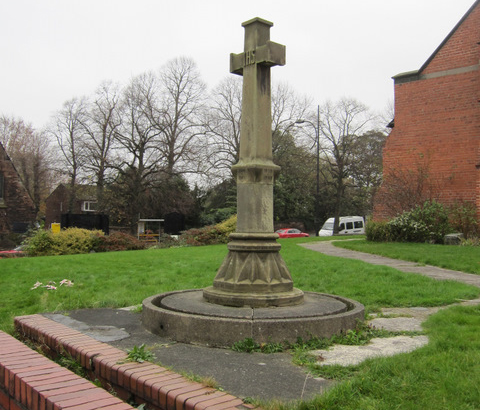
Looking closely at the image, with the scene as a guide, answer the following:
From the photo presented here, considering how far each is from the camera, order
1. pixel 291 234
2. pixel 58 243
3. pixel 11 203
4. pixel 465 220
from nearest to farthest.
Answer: pixel 465 220 < pixel 58 243 < pixel 291 234 < pixel 11 203

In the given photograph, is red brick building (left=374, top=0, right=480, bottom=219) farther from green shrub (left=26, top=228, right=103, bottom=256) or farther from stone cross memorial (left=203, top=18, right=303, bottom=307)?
stone cross memorial (left=203, top=18, right=303, bottom=307)

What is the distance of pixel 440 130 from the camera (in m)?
21.0

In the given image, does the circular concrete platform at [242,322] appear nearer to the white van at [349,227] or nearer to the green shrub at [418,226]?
the green shrub at [418,226]

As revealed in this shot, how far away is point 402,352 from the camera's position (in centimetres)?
424

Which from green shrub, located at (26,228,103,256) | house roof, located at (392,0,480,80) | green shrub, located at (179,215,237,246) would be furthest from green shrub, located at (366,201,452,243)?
green shrub, located at (26,228,103,256)

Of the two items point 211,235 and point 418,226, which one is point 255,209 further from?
point 211,235

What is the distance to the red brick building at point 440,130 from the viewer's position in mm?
20234

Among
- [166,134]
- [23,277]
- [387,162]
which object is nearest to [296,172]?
[166,134]

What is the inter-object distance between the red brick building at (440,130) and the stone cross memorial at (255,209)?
54.1ft

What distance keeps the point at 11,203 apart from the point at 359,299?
37520 millimetres

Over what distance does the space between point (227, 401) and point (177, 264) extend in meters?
9.92

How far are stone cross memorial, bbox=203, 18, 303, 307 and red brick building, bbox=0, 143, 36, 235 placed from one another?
37.0m

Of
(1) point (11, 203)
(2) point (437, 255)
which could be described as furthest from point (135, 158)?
(2) point (437, 255)

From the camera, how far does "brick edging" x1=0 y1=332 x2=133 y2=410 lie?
300 centimetres
